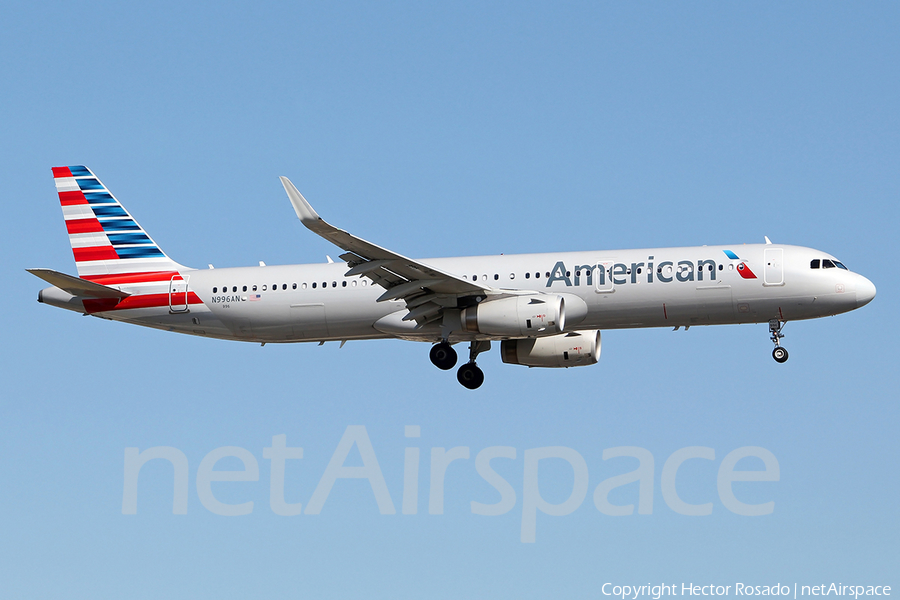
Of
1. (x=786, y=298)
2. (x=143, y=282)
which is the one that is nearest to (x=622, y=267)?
(x=786, y=298)

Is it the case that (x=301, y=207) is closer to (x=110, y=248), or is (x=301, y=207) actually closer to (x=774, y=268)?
(x=110, y=248)

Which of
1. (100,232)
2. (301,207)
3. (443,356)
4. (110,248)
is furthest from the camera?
(100,232)

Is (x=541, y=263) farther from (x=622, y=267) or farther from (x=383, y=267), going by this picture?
(x=383, y=267)

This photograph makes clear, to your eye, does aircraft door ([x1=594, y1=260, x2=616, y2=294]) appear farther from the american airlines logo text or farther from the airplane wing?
the airplane wing

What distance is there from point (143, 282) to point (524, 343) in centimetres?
1400

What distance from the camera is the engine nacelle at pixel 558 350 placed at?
4091 centimetres

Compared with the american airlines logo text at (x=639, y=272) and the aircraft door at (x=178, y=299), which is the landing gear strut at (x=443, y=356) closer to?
the american airlines logo text at (x=639, y=272)

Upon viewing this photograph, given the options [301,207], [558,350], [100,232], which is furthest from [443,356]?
[100,232]

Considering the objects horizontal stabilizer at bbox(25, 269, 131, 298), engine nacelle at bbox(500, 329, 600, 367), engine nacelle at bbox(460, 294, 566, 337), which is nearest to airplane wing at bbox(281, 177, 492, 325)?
engine nacelle at bbox(460, 294, 566, 337)

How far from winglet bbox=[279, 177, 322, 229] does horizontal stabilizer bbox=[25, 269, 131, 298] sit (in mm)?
10824

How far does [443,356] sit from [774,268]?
1132cm

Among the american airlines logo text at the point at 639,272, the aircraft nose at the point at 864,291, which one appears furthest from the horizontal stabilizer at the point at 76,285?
the aircraft nose at the point at 864,291

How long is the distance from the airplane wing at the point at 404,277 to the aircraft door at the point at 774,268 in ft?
28.4

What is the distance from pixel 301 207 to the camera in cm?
3194
